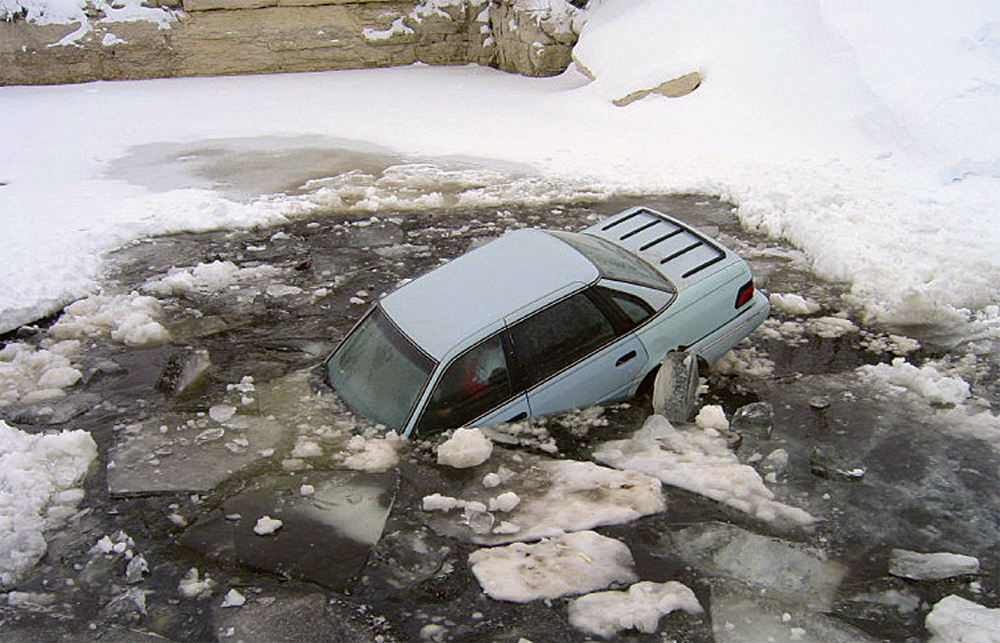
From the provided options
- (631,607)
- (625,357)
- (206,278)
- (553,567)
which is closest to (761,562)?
(631,607)

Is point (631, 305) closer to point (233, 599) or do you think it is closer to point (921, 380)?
point (921, 380)

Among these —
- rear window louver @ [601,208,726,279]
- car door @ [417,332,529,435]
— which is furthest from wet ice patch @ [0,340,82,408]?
rear window louver @ [601,208,726,279]

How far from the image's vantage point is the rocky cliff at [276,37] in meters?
16.1

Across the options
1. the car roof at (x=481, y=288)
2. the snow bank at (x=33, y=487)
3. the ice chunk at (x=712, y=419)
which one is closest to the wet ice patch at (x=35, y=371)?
the snow bank at (x=33, y=487)

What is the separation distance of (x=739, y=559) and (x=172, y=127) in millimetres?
12412

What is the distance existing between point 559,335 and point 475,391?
67 centimetres

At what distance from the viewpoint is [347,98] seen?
15805 millimetres

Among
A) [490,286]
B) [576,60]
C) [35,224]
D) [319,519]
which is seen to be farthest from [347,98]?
[319,519]

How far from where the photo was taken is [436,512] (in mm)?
5219

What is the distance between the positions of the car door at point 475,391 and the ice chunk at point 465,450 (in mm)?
144

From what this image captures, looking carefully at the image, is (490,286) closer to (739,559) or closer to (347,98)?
(739,559)

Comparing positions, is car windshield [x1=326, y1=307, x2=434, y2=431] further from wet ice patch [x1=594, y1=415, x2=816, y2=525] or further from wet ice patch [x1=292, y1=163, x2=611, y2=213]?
wet ice patch [x1=292, y1=163, x2=611, y2=213]

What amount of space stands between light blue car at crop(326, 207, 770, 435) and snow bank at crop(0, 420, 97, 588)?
174cm

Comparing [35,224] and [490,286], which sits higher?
[490,286]
